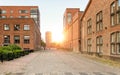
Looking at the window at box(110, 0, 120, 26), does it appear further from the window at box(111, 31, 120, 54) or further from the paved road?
the paved road

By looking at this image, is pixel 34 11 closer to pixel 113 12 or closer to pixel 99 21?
pixel 99 21

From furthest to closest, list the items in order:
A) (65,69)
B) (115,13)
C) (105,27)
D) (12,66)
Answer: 1. (105,27)
2. (115,13)
3. (12,66)
4. (65,69)

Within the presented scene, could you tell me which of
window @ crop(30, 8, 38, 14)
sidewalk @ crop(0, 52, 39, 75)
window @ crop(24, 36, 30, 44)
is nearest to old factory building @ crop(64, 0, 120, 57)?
sidewalk @ crop(0, 52, 39, 75)

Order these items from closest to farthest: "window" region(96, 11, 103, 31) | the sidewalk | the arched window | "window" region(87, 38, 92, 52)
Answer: the sidewalk
the arched window
"window" region(96, 11, 103, 31)
"window" region(87, 38, 92, 52)

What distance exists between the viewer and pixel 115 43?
29.3m

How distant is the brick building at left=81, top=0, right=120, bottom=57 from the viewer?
29.1 metres

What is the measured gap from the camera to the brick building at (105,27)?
95.3 feet

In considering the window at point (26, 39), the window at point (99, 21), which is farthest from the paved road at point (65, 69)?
the window at point (26, 39)

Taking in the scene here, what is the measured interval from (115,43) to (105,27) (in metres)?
5.28

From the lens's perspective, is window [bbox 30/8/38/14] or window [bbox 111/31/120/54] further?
window [bbox 30/8/38/14]

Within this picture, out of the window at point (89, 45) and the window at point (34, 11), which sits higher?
the window at point (34, 11)

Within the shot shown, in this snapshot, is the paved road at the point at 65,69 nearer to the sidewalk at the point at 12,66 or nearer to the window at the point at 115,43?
the sidewalk at the point at 12,66

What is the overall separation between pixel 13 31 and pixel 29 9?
147 ft

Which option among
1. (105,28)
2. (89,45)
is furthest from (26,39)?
(105,28)
